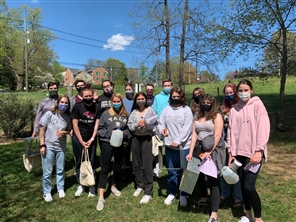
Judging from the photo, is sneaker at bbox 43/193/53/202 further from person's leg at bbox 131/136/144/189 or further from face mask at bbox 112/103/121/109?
face mask at bbox 112/103/121/109

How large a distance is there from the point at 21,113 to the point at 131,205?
662cm

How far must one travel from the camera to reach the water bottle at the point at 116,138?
3.89 metres

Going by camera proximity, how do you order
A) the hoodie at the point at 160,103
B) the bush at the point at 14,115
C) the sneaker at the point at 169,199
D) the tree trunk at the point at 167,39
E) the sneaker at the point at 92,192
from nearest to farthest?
the sneaker at the point at 169,199 → the sneaker at the point at 92,192 → the hoodie at the point at 160,103 → the bush at the point at 14,115 → the tree trunk at the point at 167,39

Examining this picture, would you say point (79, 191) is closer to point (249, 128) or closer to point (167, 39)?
point (249, 128)

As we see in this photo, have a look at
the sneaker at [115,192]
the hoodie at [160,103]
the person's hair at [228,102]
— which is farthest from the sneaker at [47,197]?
the person's hair at [228,102]

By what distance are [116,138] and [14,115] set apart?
6.47m

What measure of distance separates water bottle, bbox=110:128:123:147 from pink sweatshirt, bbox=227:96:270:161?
67.8 inches

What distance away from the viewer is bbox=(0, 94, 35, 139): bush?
8.52 metres

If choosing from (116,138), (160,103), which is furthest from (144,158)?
(160,103)

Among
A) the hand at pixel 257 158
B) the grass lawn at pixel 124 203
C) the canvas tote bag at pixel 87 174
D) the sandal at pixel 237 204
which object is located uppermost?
the hand at pixel 257 158

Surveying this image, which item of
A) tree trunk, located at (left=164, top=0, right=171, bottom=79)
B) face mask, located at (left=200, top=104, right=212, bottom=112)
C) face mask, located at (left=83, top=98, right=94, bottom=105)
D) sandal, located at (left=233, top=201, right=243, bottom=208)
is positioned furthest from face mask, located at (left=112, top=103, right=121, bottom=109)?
tree trunk, located at (left=164, top=0, right=171, bottom=79)

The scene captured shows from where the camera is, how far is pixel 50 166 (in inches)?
165

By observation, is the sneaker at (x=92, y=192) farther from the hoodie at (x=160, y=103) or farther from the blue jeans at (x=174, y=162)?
the hoodie at (x=160, y=103)

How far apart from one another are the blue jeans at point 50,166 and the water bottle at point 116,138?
107cm
